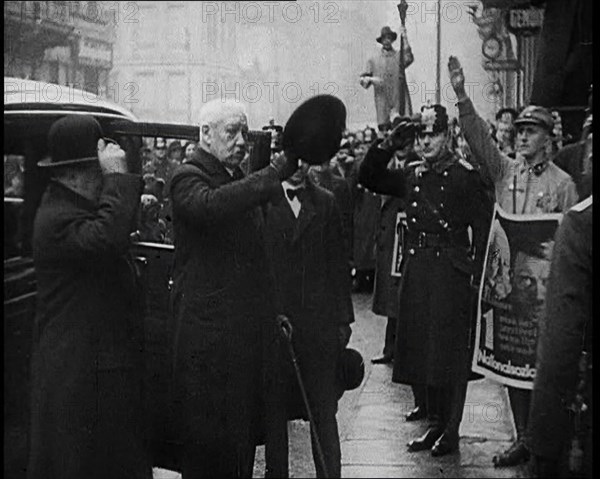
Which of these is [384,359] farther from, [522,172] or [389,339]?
[522,172]

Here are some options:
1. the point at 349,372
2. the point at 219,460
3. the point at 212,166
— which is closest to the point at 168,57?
the point at 212,166

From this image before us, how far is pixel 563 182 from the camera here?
2.95m

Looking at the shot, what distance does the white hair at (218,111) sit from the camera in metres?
3.00

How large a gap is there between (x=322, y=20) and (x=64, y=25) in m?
0.81

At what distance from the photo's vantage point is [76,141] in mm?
3133

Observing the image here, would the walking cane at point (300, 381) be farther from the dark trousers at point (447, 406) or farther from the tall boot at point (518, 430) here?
the tall boot at point (518, 430)

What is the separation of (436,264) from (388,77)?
561 mm

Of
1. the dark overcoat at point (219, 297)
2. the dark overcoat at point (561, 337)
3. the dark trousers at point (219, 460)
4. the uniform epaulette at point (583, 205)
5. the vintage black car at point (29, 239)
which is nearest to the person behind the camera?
the dark overcoat at point (561, 337)

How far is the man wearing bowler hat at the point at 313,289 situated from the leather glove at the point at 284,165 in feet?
0.19

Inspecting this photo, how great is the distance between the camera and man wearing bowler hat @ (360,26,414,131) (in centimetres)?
304

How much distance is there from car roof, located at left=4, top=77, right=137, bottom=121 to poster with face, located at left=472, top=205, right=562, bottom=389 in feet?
3.81

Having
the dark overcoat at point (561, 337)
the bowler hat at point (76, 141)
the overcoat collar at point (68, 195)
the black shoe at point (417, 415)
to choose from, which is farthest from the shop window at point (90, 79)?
the dark overcoat at point (561, 337)

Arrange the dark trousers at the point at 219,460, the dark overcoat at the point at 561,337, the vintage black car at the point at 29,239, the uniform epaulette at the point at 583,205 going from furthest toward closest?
the vintage black car at the point at 29,239
the dark trousers at the point at 219,460
the uniform epaulette at the point at 583,205
the dark overcoat at the point at 561,337

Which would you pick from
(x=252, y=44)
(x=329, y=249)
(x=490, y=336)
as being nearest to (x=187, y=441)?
(x=329, y=249)
